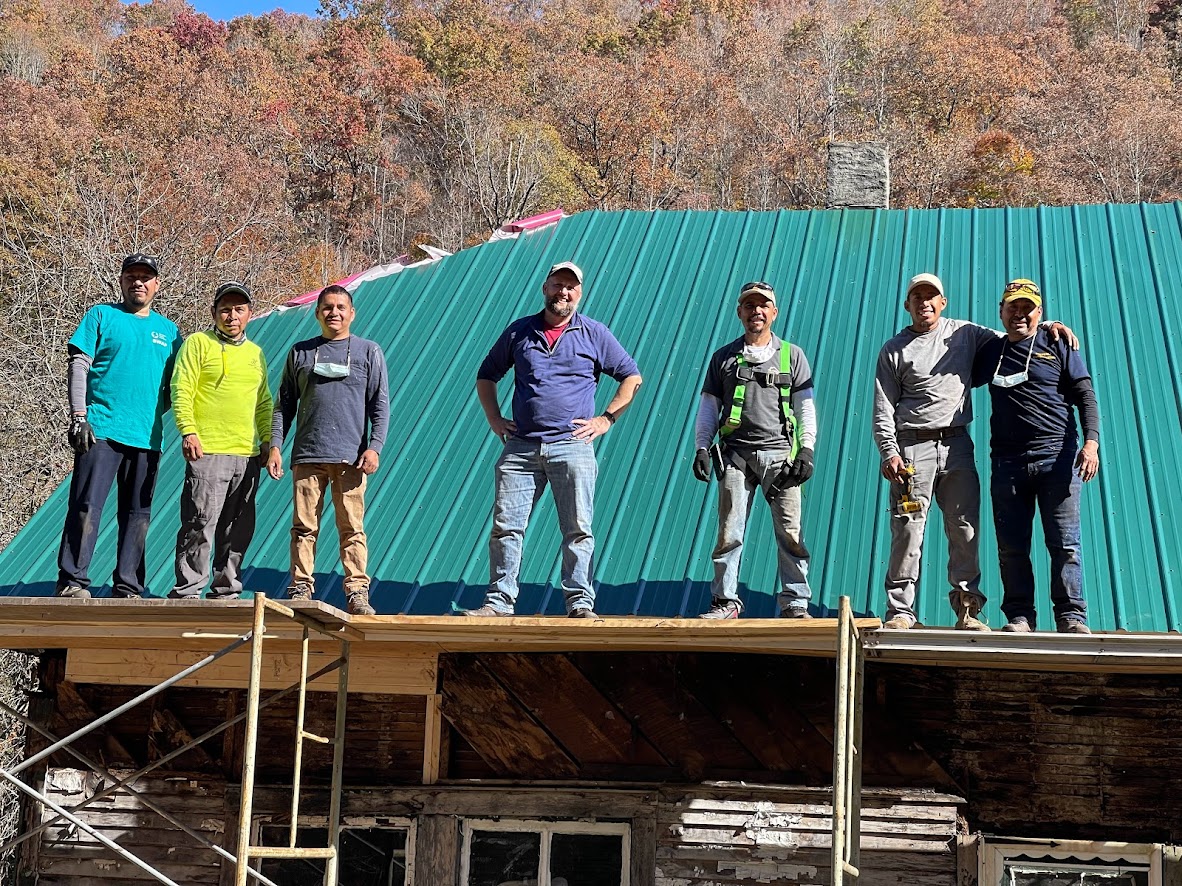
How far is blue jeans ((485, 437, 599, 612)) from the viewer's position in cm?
650

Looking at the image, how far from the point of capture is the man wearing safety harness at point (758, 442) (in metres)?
6.32

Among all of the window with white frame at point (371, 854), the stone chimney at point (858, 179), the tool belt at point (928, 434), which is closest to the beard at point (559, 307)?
the tool belt at point (928, 434)

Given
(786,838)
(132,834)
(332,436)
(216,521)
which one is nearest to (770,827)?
(786,838)

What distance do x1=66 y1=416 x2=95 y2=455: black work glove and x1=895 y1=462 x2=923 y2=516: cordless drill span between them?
13.0 feet

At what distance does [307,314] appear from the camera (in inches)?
419

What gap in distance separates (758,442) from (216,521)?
2.76 meters

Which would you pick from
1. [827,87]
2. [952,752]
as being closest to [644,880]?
[952,752]

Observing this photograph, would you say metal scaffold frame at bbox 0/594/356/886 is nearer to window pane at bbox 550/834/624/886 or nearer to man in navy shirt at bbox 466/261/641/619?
man in navy shirt at bbox 466/261/641/619

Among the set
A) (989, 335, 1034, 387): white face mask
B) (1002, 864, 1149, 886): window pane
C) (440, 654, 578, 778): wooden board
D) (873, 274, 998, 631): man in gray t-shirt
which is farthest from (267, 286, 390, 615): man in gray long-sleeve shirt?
(1002, 864, 1149, 886): window pane

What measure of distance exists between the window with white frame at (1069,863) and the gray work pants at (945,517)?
1722mm

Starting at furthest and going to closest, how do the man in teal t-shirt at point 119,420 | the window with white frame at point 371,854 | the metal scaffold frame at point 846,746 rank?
the window with white frame at point 371,854, the man in teal t-shirt at point 119,420, the metal scaffold frame at point 846,746

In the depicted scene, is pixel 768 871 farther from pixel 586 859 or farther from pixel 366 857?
pixel 366 857

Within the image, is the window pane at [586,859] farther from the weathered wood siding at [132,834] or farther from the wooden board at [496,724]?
the weathered wood siding at [132,834]

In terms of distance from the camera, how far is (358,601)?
6.56 meters
